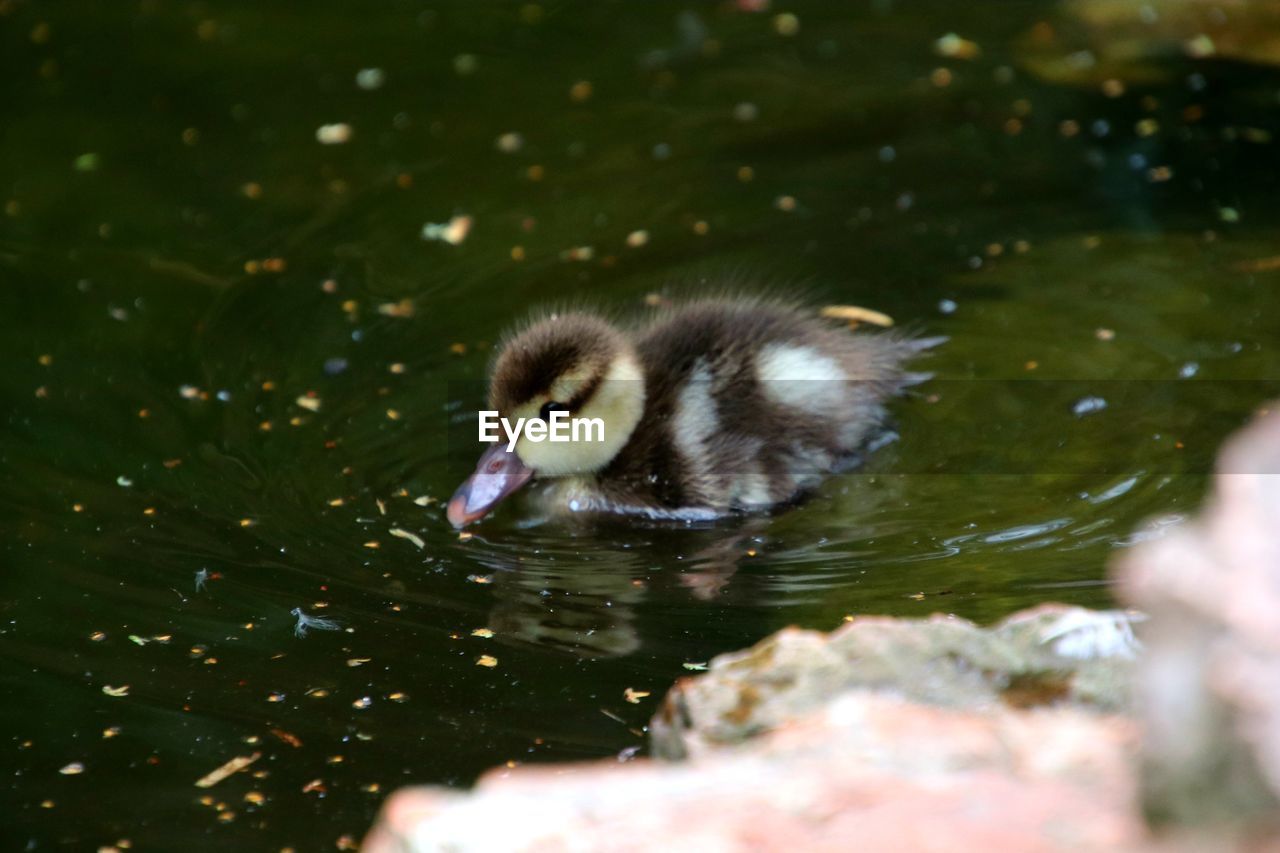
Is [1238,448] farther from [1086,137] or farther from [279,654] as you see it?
[1086,137]

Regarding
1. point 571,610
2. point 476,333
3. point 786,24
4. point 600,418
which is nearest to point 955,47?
point 786,24

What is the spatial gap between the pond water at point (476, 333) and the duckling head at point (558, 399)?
126mm

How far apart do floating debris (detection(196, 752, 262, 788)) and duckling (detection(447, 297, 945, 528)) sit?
33.9 inches

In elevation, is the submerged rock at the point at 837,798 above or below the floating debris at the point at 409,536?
above

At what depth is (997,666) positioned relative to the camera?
2154 millimetres

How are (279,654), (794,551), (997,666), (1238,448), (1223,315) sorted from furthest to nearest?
(1223,315)
(794,551)
(279,654)
(997,666)
(1238,448)

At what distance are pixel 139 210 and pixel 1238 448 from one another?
421cm

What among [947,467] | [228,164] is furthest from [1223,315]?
[228,164]

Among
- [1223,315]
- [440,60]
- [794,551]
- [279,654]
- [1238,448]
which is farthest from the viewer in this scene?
[440,60]

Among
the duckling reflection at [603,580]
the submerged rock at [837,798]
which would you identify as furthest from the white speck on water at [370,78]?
the submerged rock at [837,798]

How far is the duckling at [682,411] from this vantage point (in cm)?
349

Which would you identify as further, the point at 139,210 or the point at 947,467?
the point at 139,210

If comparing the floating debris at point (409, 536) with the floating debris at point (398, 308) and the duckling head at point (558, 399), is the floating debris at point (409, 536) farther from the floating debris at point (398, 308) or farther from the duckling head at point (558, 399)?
the floating debris at point (398, 308)

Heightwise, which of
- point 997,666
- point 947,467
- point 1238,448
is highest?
point 1238,448
